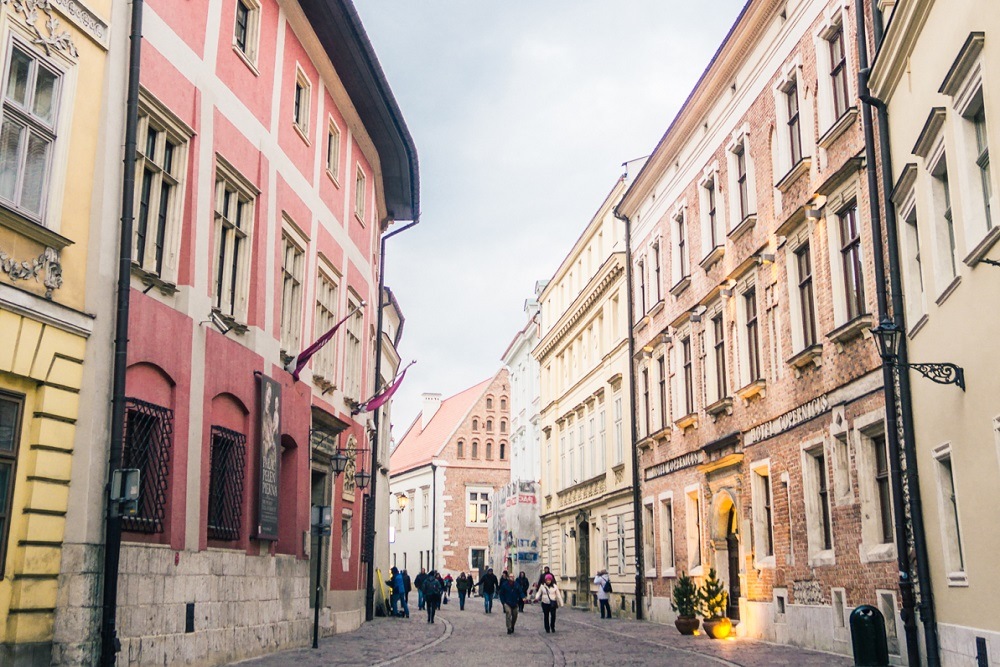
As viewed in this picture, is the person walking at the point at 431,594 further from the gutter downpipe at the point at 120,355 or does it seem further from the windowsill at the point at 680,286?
the gutter downpipe at the point at 120,355

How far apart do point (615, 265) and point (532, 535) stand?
768 inches

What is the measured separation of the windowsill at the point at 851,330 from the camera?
57.1 feet

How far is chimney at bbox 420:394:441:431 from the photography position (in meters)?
92.8

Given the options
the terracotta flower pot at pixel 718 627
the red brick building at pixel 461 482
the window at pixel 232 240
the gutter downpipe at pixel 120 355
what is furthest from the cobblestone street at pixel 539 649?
the red brick building at pixel 461 482

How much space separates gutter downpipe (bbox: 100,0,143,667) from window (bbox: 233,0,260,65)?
4.87 m

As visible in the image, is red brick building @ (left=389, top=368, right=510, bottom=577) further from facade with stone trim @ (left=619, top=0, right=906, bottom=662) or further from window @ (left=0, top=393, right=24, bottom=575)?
window @ (left=0, top=393, right=24, bottom=575)

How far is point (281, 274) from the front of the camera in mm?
19672

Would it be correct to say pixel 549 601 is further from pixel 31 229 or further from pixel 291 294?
pixel 31 229

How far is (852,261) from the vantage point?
18656 mm

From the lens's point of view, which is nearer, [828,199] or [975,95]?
[975,95]

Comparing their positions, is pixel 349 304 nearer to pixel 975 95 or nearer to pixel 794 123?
pixel 794 123

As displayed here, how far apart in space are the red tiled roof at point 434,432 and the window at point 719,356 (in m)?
52.9

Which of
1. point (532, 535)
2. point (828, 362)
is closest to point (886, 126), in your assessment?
point (828, 362)

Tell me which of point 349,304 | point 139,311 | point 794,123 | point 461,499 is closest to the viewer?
point 139,311
